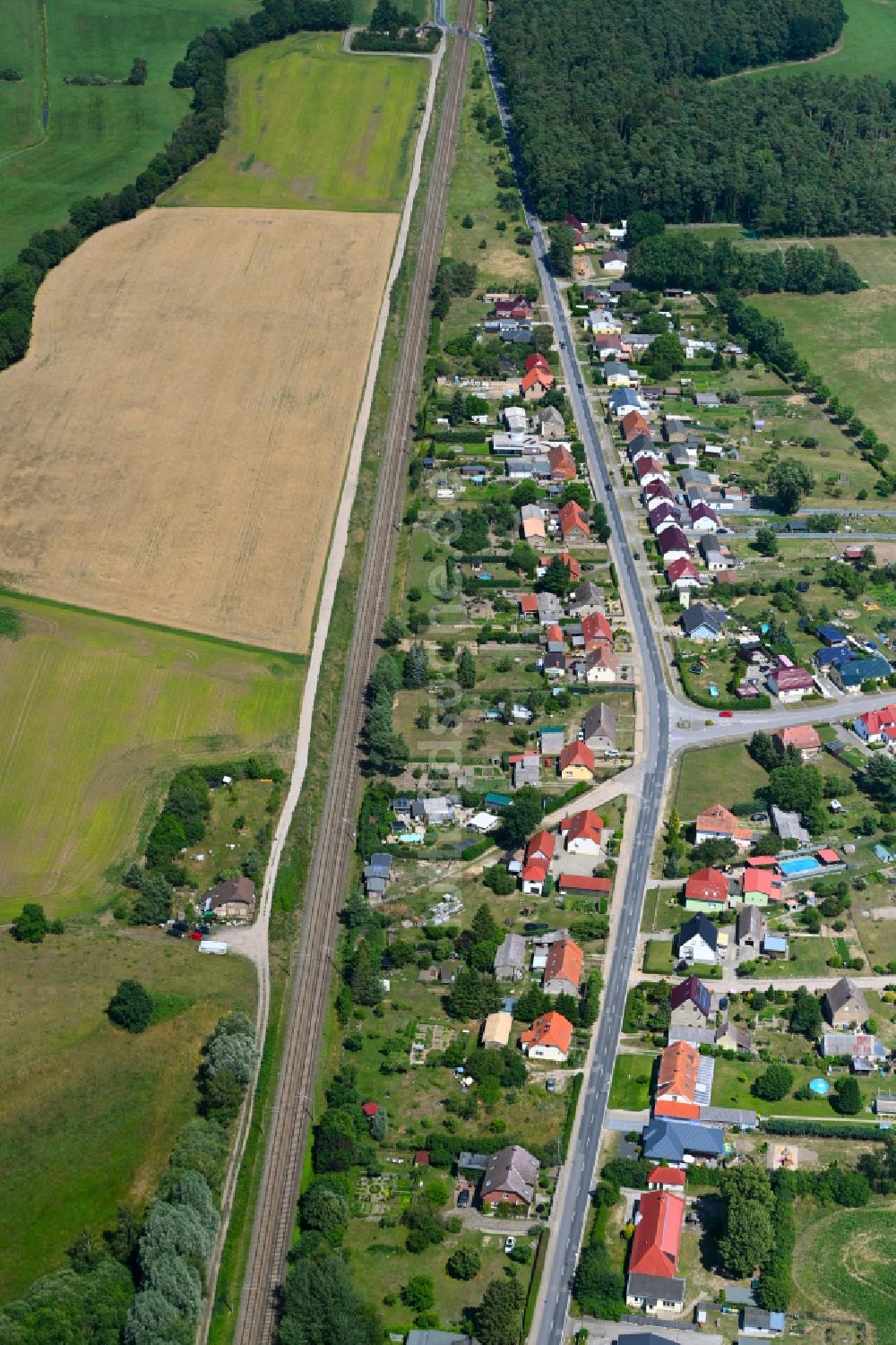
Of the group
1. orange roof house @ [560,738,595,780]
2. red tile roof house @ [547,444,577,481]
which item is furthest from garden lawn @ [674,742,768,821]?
red tile roof house @ [547,444,577,481]

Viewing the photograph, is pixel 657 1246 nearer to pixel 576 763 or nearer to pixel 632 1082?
pixel 632 1082

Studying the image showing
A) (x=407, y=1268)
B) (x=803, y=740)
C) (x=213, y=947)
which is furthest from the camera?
(x=803, y=740)

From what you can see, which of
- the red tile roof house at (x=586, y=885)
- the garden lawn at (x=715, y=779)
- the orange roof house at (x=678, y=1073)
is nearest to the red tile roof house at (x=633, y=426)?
the garden lawn at (x=715, y=779)

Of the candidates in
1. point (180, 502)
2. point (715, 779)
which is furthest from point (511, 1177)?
point (180, 502)

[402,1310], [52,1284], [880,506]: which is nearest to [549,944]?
[402,1310]

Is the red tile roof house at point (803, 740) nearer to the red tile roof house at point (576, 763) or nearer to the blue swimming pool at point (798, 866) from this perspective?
the blue swimming pool at point (798, 866)

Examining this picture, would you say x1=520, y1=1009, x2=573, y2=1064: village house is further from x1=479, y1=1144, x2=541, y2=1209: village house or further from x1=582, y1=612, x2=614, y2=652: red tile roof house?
x1=582, y1=612, x2=614, y2=652: red tile roof house

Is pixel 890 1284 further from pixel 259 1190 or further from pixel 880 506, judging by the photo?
pixel 880 506
